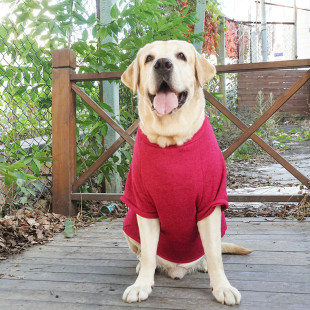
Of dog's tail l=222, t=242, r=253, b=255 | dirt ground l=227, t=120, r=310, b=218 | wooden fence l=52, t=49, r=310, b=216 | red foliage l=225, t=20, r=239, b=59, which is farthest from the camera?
red foliage l=225, t=20, r=239, b=59

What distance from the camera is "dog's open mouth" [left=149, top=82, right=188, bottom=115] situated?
192 centimetres

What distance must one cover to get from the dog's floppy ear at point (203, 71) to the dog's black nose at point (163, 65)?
0.66ft

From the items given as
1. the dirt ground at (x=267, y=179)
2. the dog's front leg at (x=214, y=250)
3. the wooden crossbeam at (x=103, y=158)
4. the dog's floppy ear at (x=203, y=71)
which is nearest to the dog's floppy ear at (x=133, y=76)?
the dog's floppy ear at (x=203, y=71)

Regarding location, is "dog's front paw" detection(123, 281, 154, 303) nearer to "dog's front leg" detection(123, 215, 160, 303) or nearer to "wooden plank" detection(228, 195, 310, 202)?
"dog's front leg" detection(123, 215, 160, 303)

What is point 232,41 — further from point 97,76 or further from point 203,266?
point 203,266

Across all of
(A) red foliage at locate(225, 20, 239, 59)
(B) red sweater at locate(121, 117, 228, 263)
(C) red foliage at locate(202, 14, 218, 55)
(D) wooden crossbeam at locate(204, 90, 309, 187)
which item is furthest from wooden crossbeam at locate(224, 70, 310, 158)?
(A) red foliage at locate(225, 20, 239, 59)

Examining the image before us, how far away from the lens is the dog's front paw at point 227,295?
1742mm

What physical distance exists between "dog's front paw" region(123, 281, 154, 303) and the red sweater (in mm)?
293

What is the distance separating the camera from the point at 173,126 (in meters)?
1.93

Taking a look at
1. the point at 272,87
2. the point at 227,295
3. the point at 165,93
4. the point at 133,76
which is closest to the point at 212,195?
the point at 227,295

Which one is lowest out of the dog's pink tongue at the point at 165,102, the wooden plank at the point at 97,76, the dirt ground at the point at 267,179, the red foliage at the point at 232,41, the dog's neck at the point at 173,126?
the dirt ground at the point at 267,179

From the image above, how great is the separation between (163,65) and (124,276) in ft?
3.85

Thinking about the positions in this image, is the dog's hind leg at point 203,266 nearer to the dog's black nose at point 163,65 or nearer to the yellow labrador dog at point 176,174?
the yellow labrador dog at point 176,174

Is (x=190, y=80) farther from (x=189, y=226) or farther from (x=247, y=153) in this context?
(x=247, y=153)
